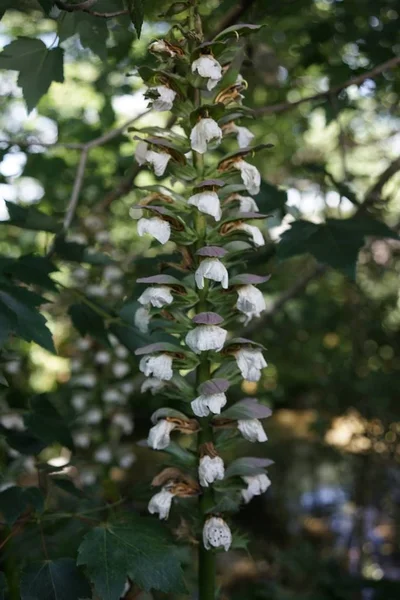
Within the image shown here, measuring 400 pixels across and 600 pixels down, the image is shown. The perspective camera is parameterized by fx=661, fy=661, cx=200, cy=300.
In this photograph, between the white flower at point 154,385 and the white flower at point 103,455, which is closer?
the white flower at point 154,385

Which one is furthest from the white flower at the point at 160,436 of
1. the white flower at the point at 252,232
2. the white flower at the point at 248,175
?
the white flower at the point at 248,175

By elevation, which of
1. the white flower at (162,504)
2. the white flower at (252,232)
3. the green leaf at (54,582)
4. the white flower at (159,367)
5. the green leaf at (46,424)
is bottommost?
the green leaf at (46,424)

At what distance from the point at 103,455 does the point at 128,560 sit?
2048 mm

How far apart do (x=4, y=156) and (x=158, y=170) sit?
64 centimetres

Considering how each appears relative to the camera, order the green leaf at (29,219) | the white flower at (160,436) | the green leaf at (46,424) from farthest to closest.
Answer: the green leaf at (29,219) < the green leaf at (46,424) < the white flower at (160,436)

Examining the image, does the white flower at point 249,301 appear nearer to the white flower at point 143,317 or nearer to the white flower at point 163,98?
the white flower at point 143,317

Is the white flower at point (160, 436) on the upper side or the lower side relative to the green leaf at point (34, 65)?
lower

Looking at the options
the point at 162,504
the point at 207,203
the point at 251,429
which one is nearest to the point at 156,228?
the point at 207,203

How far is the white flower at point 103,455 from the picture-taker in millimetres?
3269

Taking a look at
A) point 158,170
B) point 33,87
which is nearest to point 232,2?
point 33,87

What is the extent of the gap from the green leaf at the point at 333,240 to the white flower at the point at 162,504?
0.70m

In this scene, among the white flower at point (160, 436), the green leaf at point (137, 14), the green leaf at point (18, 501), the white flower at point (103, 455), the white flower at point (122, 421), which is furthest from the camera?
the white flower at point (122, 421)

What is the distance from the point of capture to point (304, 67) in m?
3.00

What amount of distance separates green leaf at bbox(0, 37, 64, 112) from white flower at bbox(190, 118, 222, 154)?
0.63 m
